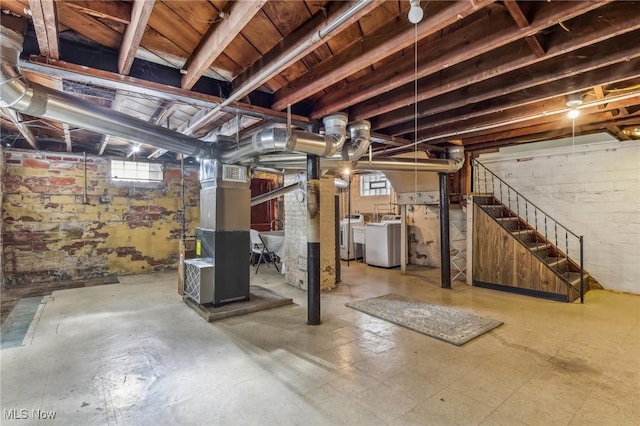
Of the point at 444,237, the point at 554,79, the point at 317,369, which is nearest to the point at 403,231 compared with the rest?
the point at 444,237

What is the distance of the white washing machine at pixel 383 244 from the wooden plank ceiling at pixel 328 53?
346cm

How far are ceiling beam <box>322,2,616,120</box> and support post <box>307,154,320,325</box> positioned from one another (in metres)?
0.65

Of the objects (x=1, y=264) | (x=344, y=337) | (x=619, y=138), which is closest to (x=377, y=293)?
(x=344, y=337)

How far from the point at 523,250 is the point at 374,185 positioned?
4742 millimetres

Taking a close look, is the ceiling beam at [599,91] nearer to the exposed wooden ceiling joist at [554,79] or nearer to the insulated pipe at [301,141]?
the exposed wooden ceiling joist at [554,79]

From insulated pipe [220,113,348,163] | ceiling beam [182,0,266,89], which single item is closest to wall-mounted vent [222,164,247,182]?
insulated pipe [220,113,348,163]

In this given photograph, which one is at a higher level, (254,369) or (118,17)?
(118,17)

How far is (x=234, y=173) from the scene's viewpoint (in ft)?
13.1

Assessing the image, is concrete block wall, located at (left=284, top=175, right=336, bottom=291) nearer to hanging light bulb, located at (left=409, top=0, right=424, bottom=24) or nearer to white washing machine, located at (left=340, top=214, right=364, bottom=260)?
white washing machine, located at (left=340, top=214, right=364, bottom=260)

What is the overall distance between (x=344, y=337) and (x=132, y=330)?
7.25 feet

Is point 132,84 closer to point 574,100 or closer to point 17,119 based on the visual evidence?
point 17,119

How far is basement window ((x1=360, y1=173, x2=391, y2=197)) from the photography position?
28.4ft

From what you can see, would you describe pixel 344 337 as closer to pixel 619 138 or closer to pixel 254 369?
pixel 254 369

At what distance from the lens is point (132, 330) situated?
3.27 m
